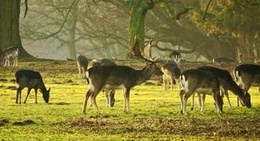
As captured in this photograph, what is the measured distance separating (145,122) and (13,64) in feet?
70.6

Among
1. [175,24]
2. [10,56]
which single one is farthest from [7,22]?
[175,24]

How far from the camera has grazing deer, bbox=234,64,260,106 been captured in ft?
73.4

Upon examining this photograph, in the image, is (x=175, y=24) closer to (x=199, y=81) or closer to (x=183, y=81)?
(x=183, y=81)

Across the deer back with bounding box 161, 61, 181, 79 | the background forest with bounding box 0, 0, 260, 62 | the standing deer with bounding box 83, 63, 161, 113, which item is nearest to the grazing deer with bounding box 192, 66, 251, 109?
the standing deer with bounding box 83, 63, 161, 113

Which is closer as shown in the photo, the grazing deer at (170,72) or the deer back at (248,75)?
the deer back at (248,75)

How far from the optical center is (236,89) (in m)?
20.8

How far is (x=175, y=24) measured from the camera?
60.8 metres

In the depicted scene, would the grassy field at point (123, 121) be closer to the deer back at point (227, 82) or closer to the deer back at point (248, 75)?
the deer back at point (227, 82)

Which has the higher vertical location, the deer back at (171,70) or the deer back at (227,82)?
the deer back at (171,70)

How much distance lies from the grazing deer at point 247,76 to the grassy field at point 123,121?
0.58m

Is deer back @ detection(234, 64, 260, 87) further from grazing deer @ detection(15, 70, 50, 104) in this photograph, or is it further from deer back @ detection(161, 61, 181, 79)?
grazing deer @ detection(15, 70, 50, 104)

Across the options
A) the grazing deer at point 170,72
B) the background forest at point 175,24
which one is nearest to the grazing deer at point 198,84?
the grazing deer at point 170,72

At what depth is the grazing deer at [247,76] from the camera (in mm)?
22375

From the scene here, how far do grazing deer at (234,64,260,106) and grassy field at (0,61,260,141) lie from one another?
22.7 inches
